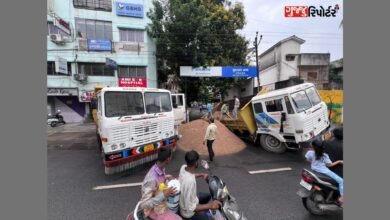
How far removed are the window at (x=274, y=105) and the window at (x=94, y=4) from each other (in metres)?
15.8

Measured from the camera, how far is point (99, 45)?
615 inches

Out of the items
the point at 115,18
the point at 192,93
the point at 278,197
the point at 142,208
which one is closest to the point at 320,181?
the point at 278,197

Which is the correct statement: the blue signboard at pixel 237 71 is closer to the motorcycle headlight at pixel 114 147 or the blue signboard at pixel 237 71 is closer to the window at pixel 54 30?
the motorcycle headlight at pixel 114 147

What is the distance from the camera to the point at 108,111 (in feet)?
15.0

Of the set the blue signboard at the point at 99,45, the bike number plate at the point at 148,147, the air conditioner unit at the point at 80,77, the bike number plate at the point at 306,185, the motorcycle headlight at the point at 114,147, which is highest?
the blue signboard at the point at 99,45

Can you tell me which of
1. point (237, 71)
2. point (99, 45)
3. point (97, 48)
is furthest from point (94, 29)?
point (237, 71)

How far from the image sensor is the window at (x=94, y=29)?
15.5m

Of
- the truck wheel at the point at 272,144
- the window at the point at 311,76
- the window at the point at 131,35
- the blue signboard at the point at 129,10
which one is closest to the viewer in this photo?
the truck wheel at the point at 272,144

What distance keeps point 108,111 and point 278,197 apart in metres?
4.21

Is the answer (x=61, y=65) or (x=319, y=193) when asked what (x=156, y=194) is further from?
(x=61, y=65)

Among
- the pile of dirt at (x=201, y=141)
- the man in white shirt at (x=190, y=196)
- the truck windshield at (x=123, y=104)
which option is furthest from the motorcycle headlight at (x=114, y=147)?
the pile of dirt at (x=201, y=141)

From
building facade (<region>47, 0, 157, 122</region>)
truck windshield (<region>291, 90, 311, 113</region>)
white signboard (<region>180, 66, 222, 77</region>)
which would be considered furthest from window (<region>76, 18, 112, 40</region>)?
truck windshield (<region>291, 90, 311, 113</region>)

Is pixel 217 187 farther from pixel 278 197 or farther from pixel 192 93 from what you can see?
pixel 192 93

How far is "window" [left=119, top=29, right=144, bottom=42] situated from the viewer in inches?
636
